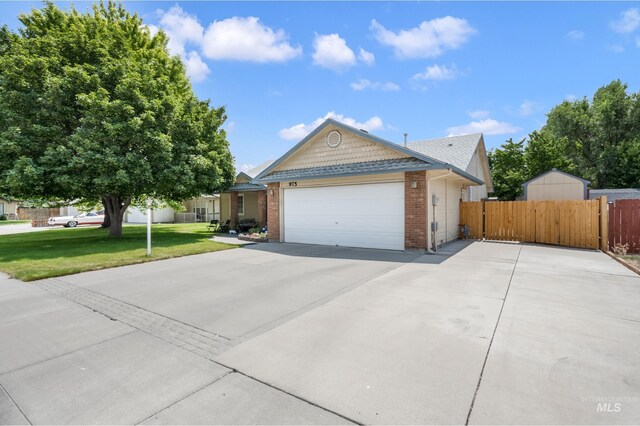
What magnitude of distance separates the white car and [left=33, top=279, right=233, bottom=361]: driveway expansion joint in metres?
25.0

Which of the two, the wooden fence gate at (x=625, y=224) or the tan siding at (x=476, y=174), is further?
the tan siding at (x=476, y=174)

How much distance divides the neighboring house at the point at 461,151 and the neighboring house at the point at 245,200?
9540 millimetres

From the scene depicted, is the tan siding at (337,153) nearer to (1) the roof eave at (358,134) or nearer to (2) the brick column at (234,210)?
(1) the roof eave at (358,134)

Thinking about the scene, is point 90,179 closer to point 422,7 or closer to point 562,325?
point 422,7

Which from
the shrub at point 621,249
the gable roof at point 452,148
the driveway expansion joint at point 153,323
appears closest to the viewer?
the driveway expansion joint at point 153,323

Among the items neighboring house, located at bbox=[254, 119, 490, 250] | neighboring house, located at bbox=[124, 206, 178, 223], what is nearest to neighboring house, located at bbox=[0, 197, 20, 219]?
neighboring house, located at bbox=[124, 206, 178, 223]

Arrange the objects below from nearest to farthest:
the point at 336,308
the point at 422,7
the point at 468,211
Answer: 1. the point at 336,308
2. the point at 422,7
3. the point at 468,211

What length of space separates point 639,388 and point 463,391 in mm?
1618

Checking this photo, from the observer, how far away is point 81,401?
2.78 metres

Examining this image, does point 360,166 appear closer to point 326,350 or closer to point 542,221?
point 542,221

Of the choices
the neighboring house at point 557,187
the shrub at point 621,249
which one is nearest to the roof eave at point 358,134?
the shrub at point 621,249

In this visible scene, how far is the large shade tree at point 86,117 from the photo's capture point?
39.8 ft

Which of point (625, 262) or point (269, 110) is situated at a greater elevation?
point (269, 110)

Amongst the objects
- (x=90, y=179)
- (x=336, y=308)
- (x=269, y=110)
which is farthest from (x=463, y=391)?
(x=269, y=110)
